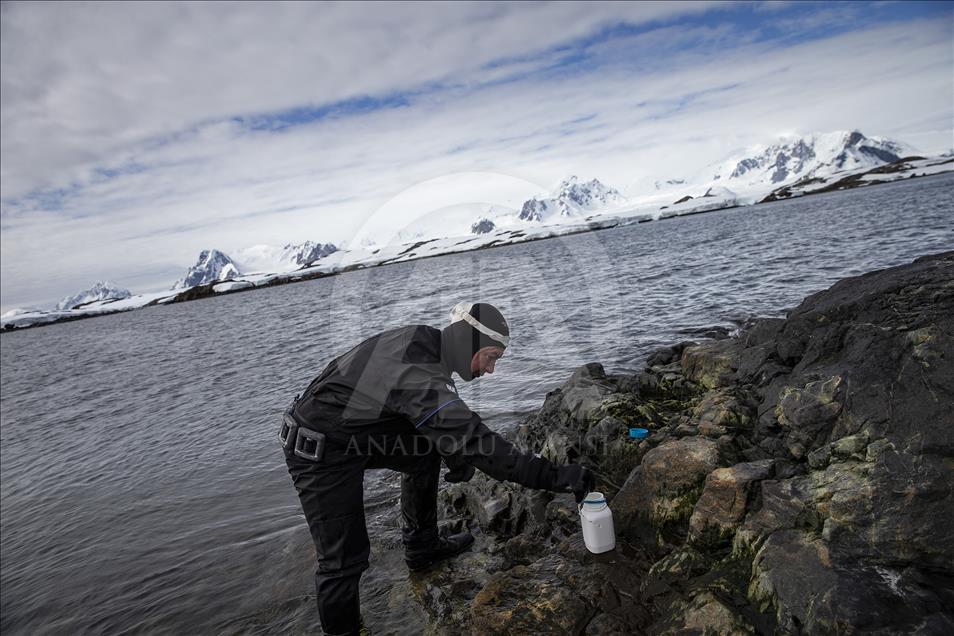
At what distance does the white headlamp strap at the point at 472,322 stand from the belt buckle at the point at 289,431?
1.75 meters

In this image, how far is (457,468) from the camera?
4.56m

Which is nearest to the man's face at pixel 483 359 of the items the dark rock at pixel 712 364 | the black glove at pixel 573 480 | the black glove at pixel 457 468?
the black glove at pixel 457 468

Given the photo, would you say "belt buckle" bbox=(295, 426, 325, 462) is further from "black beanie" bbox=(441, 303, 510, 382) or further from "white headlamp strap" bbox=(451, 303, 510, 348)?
"white headlamp strap" bbox=(451, 303, 510, 348)

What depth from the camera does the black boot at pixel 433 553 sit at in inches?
230

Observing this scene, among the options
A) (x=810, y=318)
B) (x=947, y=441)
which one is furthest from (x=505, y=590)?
(x=810, y=318)

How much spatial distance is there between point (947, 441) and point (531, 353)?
12.0 metres

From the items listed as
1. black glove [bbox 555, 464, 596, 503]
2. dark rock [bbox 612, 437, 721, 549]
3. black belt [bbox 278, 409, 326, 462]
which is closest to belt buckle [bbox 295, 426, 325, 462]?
black belt [bbox 278, 409, 326, 462]

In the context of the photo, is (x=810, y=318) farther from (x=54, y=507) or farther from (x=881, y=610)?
(x=54, y=507)

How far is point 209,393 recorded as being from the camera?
1916 cm

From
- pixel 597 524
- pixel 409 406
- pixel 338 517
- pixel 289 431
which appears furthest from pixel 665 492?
pixel 289 431

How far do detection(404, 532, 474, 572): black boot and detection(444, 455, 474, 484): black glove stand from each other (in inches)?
66.0

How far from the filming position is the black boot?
584 cm

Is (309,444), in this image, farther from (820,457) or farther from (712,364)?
(712,364)

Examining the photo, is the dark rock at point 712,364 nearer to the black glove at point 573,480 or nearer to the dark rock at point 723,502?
the dark rock at point 723,502
